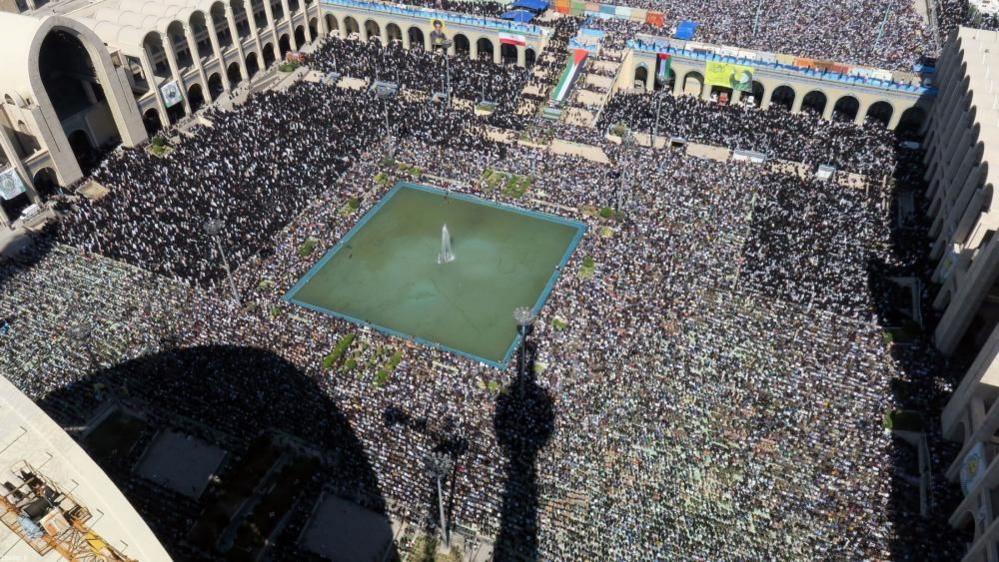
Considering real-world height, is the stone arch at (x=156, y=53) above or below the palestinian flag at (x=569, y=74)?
above

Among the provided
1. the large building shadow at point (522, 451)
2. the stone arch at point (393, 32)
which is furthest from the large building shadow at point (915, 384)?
the stone arch at point (393, 32)

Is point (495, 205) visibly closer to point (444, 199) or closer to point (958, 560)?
point (444, 199)

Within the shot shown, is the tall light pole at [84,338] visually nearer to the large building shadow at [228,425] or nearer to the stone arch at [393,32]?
the large building shadow at [228,425]

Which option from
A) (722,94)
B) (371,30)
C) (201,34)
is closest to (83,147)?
(201,34)

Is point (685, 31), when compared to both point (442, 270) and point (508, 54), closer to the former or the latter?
point (508, 54)

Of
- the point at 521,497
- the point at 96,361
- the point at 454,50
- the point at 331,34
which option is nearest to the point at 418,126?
the point at 454,50

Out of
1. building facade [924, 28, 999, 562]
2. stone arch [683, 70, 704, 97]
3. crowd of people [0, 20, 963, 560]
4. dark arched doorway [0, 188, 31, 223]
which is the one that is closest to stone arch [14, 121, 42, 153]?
dark arched doorway [0, 188, 31, 223]
